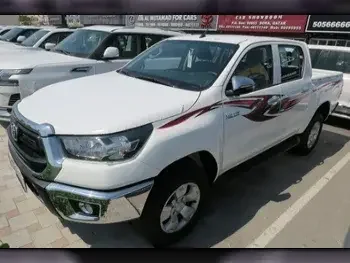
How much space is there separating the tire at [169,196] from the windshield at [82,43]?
366 centimetres

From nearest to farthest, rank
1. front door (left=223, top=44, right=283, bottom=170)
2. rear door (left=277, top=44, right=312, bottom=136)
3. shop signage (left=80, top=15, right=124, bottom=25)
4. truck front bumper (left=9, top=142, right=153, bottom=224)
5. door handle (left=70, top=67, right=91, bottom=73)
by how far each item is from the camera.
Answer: shop signage (left=80, top=15, right=124, bottom=25) → truck front bumper (left=9, top=142, right=153, bottom=224) → front door (left=223, top=44, right=283, bottom=170) → rear door (left=277, top=44, right=312, bottom=136) → door handle (left=70, top=67, right=91, bottom=73)

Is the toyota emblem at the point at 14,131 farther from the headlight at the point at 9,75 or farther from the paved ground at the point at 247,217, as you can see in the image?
the headlight at the point at 9,75

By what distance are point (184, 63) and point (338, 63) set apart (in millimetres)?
4650

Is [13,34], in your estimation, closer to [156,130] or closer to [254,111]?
[254,111]

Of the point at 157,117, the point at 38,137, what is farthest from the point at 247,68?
the point at 38,137

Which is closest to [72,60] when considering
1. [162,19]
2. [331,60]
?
[162,19]

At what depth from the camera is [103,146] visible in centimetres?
194

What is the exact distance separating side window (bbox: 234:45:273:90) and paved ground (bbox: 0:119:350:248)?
121 centimetres

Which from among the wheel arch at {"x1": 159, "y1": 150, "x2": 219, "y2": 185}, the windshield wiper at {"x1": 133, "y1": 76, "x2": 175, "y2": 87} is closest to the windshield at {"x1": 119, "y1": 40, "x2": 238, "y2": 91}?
the windshield wiper at {"x1": 133, "y1": 76, "x2": 175, "y2": 87}

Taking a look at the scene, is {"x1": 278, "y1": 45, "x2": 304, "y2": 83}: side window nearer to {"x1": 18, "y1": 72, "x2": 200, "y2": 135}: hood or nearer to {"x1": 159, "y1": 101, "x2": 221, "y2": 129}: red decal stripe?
{"x1": 159, "y1": 101, "x2": 221, "y2": 129}: red decal stripe

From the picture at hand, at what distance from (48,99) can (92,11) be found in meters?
2.14

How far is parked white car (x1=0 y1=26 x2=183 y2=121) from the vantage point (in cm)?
421

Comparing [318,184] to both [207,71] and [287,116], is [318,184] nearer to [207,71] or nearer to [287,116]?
[287,116]

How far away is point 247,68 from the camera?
2988 mm
